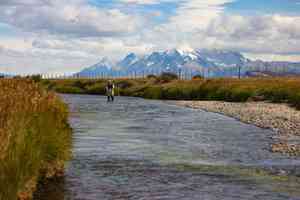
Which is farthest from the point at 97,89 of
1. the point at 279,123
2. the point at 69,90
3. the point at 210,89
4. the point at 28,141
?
the point at 28,141

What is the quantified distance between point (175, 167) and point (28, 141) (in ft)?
29.7

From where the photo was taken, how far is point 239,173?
21.2m

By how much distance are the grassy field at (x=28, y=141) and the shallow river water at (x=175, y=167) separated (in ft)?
3.70

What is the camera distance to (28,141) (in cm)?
1447

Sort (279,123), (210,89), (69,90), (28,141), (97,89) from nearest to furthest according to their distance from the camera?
1. (28,141)
2. (279,123)
3. (210,89)
4. (97,89)
5. (69,90)

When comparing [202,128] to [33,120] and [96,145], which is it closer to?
[96,145]

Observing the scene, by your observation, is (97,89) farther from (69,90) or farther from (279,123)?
(279,123)

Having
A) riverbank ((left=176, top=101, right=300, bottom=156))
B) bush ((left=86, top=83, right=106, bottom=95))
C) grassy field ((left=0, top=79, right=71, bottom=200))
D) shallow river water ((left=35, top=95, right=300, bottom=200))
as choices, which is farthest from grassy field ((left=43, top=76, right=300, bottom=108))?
grassy field ((left=0, top=79, right=71, bottom=200))

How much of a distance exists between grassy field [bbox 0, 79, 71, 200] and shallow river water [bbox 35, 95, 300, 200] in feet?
3.70

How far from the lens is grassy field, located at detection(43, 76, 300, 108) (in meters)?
71.1

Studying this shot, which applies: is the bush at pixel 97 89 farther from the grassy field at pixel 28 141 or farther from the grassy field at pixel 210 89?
the grassy field at pixel 28 141

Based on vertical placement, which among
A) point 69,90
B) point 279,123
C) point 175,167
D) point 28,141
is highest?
point 28,141

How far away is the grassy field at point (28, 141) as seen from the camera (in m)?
11.9

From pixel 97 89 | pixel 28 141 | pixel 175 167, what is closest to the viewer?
pixel 28 141
